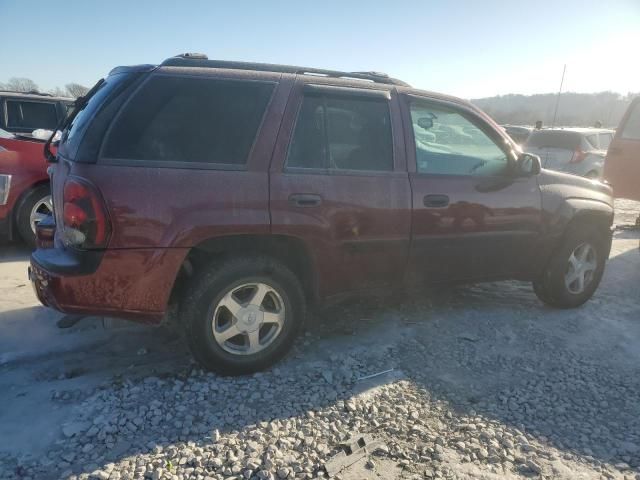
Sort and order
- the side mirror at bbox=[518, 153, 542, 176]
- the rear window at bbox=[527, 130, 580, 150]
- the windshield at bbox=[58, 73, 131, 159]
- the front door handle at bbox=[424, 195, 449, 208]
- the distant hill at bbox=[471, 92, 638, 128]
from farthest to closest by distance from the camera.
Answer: the distant hill at bbox=[471, 92, 638, 128]
the rear window at bbox=[527, 130, 580, 150]
the side mirror at bbox=[518, 153, 542, 176]
the front door handle at bbox=[424, 195, 449, 208]
the windshield at bbox=[58, 73, 131, 159]

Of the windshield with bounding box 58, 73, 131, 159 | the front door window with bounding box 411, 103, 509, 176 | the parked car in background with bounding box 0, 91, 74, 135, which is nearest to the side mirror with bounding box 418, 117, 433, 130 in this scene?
the front door window with bounding box 411, 103, 509, 176

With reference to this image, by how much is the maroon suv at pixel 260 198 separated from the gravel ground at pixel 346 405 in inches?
16.8

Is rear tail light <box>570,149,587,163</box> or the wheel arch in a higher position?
the wheel arch

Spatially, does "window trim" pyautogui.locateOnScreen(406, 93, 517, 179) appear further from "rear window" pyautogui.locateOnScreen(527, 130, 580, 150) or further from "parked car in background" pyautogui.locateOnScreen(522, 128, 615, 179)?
"rear window" pyautogui.locateOnScreen(527, 130, 580, 150)

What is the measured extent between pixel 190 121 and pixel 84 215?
0.80m

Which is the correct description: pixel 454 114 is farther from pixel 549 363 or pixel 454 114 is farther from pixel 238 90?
pixel 549 363

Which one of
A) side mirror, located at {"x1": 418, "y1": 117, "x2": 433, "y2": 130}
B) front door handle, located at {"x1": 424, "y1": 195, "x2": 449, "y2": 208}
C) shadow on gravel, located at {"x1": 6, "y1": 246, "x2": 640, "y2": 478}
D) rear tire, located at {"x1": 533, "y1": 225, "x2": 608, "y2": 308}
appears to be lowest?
shadow on gravel, located at {"x1": 6, "y1": 246, "x2": 640, "y2": 478}

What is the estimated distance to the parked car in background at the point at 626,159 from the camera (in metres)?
6.91

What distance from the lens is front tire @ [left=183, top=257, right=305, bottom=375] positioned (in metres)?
2.86

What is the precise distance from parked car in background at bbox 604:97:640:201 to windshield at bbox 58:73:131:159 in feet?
23.0

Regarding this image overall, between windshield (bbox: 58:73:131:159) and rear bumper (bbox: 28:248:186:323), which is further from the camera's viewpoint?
windshield (bbox: 58:73:131:159)

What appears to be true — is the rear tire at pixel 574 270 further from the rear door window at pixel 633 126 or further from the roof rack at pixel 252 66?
the rear door window at pixel 633 126

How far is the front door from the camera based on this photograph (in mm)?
3432

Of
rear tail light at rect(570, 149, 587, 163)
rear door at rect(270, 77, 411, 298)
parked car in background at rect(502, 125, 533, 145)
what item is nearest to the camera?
rear door at rect(270, 77, 411, 298)
